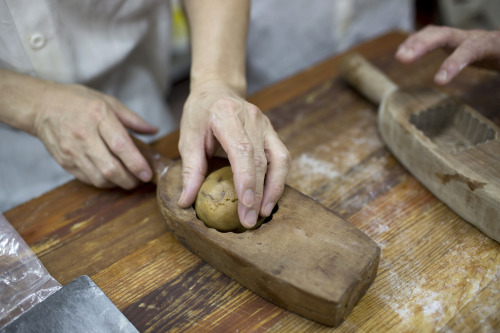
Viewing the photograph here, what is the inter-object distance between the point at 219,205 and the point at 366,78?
2.72ft

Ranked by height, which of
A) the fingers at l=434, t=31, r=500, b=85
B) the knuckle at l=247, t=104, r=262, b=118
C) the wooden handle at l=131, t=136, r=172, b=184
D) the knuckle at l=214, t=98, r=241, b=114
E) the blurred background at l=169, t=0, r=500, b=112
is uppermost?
the knuckle at l=214, t=98, r=241, b=114

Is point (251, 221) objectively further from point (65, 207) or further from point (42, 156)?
point (42, 156)

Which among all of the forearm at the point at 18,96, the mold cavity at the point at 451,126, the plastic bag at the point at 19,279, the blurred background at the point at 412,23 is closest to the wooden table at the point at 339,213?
the plastic bag at the point at 19,279

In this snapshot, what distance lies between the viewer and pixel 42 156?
1523 mm

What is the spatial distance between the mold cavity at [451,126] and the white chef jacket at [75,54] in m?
1.03

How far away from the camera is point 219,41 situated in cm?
130

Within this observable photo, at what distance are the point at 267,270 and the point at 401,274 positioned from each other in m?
0.35

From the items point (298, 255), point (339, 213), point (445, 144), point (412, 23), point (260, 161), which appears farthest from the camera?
point (412, 23)

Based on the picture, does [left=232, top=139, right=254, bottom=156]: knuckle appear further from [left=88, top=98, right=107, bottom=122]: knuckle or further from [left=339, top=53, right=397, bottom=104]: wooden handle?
[left=339, top=53, right=397, bottom=104]: wooden handle

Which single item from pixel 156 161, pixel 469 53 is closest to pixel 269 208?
pixel 156 161

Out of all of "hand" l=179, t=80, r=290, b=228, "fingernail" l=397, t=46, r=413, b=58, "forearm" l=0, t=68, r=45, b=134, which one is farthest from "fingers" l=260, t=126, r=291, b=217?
"forearm" l=0, t=68, r=45, b=134

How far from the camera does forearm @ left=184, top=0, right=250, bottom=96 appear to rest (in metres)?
1.26

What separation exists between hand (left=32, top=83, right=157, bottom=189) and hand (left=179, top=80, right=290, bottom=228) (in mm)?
180

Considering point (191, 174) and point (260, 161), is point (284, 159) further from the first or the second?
point (191, 174)
